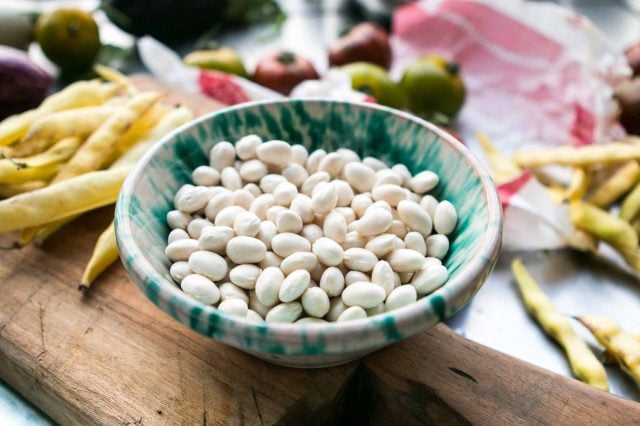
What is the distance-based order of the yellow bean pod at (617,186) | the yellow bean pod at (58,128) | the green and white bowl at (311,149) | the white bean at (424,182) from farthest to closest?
the yellow bean pod at (617,186) < the yellow bean pod at (58,128) < the white bean at (424,182) < the green and white bowl at (311,149)

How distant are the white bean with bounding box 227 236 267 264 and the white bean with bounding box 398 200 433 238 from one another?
16 cm

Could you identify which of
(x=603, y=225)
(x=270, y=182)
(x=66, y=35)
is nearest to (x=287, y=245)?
(x=270, y=182)

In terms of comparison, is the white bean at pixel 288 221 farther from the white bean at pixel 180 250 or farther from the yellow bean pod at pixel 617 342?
the yellow bean pod at pixel 617 342

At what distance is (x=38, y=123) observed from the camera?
79 centimetres

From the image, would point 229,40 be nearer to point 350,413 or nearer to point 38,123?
point 38,123

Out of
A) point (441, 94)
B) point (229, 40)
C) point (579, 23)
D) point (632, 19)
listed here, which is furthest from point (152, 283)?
point (632, 19)

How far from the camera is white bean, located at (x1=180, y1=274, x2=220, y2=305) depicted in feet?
1.71

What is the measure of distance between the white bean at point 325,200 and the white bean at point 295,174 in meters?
0.07

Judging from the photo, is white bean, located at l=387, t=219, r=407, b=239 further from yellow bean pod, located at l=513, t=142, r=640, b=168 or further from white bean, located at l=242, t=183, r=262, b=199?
yellow bean pod, located at l=513, t=142, r=640, b=168

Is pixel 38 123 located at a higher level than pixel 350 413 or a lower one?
higher

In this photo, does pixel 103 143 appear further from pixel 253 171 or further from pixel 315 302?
pixel 315 302

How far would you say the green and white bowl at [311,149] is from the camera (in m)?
0.45

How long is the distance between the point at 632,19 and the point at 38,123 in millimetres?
1632

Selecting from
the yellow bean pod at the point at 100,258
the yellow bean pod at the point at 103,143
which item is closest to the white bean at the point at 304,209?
the yellow bean pod at the point at 100,258
